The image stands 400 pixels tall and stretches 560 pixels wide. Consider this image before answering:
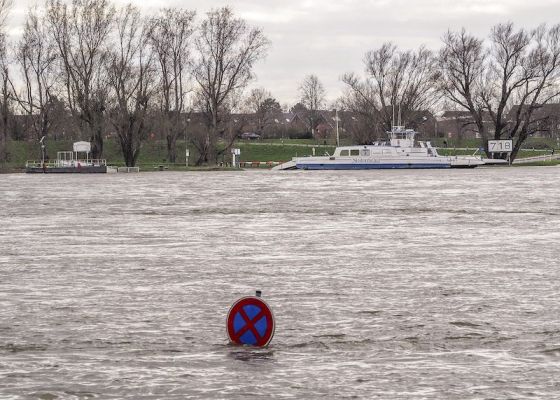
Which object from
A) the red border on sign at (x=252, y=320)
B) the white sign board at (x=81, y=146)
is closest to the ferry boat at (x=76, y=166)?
the white sign board at (x=81, y=146)

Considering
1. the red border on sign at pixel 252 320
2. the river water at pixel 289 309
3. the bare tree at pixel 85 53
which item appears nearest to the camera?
the river water at pixel 289 309

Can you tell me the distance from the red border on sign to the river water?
0.51 feet

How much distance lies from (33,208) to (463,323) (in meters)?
25.8

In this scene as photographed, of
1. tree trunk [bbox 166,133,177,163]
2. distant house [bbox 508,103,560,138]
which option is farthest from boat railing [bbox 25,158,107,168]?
distant house [bbox 508,103,560,138]

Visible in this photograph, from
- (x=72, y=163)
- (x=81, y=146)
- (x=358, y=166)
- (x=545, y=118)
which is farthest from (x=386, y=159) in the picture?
(x=72, y=163)

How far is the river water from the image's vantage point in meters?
9.16

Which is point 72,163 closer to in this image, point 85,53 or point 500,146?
point 85,53

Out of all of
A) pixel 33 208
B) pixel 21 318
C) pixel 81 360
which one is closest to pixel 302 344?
pixel 81 360

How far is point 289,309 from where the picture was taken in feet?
42.1

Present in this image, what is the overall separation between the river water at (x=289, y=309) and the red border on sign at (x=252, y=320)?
0.15m

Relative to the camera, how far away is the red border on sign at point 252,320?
1000 centimetres

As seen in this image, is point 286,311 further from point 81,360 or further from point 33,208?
point 33,208

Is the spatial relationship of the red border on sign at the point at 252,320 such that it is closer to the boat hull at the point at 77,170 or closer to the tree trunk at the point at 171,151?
the boat hull at the point at 77,170

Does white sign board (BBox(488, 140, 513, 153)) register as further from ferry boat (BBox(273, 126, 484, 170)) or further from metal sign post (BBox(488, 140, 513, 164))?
ferry boat (BBox(273, 126, 484, 170))
